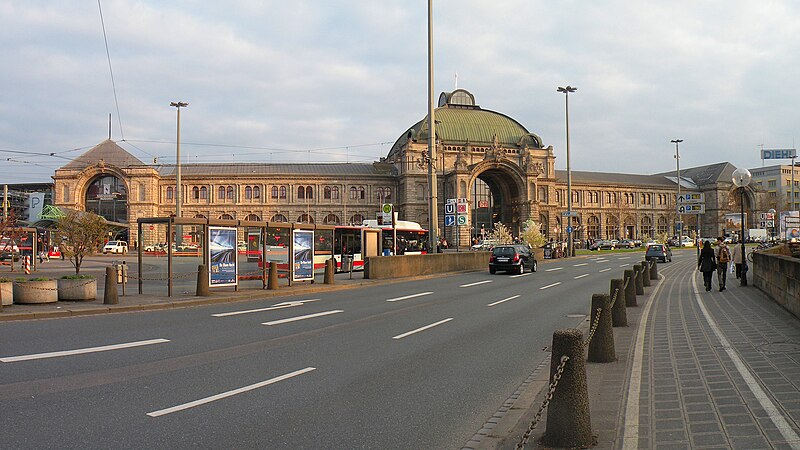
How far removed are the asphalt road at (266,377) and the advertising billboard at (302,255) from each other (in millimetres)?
8265

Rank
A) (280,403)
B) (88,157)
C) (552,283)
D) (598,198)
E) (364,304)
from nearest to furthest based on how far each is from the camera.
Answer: (280,403)
(364,304)
(552,283)
(88,157)
(598,198)

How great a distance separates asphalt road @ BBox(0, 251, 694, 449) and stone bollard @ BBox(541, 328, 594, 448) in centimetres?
95

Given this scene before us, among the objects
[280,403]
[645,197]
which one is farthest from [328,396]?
[645,197]

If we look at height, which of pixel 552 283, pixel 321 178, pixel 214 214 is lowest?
pixel 552 283

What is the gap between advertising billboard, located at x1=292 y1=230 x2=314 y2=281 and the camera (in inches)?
920

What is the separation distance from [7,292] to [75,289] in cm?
178

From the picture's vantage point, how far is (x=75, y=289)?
16484 millimetres

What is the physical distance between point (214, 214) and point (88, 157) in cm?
2137

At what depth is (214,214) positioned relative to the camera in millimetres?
96500

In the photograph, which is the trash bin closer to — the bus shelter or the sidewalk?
the bus shelter

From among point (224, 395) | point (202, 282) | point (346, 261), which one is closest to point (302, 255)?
point (202, 282)

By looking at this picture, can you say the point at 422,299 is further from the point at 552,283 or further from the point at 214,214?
the point at 214,214

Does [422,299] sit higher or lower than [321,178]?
lower

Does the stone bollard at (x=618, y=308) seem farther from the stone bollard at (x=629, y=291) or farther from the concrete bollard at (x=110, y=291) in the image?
the concrete bollard at (x=110, y=291)
